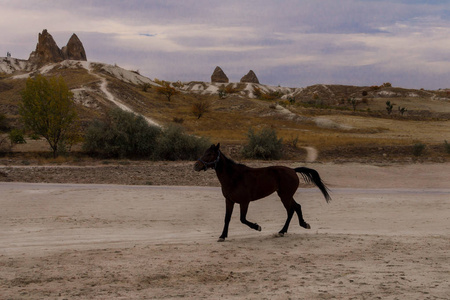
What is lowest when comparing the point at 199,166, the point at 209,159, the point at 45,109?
the point at 199,166

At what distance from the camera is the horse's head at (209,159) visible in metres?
8.26

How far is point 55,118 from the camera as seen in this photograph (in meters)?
33.0

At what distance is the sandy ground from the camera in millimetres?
5762

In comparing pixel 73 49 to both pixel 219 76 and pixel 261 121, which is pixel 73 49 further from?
pixel 261 121

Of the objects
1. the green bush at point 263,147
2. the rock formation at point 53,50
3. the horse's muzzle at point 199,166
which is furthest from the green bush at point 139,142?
the rock formation at point 53,50

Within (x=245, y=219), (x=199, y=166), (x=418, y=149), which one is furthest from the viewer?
(x=418, y=149)

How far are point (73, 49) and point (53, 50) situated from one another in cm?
623

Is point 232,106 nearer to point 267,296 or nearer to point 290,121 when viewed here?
point 290,121

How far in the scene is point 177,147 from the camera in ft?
107

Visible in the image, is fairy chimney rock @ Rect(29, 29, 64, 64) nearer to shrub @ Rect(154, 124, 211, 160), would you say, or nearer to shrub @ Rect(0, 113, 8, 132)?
shrub @ Rect(0, 113, 8, 132)

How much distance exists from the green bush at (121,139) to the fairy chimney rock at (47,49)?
98863mm

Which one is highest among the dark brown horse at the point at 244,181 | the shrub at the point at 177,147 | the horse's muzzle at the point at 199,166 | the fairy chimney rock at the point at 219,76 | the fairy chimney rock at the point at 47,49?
the fairy chimney rock at the point at 47,49

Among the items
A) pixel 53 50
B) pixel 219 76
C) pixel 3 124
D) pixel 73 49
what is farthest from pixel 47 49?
pixel 3 124

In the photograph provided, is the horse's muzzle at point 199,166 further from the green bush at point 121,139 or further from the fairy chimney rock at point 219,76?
the fairy chimney rock at point 219,76
